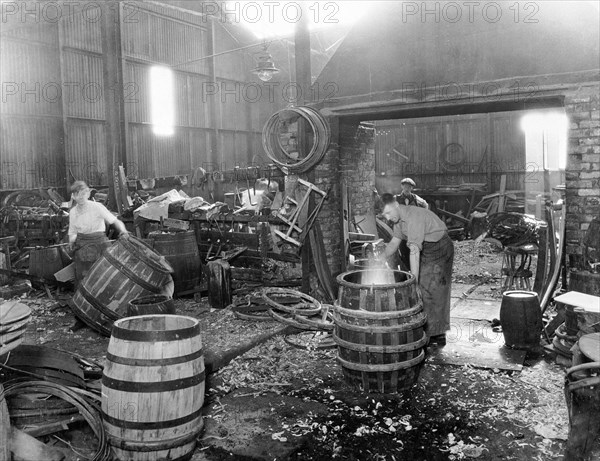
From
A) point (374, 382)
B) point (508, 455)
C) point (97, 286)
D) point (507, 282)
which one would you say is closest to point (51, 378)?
point (97, 286)

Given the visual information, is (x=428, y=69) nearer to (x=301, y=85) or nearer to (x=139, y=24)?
(x=301, y=85)

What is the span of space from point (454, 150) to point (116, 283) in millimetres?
15944

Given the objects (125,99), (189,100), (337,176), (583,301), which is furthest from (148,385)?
(189,100)

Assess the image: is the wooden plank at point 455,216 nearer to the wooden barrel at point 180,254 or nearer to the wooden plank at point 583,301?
the wooden barrel at point 180,254

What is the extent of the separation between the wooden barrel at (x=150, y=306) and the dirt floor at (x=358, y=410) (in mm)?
672

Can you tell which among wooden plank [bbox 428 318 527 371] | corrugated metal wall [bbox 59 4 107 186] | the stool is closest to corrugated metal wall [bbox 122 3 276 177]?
corrugated metal wall [bbox 59 4 107 186]

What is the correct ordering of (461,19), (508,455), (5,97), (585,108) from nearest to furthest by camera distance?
(508,455), (585,108), (461,19), (5,97)

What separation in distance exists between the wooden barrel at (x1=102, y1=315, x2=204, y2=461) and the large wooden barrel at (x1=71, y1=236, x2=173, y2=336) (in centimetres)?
251

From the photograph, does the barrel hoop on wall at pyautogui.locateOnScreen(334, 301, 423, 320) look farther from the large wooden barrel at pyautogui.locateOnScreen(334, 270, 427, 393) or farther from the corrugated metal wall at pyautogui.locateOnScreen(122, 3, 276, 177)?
the corrugated metal wall at pyautogui.locateOnScreen(122, 3, 276, 177)

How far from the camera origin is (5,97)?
1639 centimetres

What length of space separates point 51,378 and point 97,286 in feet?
6.27

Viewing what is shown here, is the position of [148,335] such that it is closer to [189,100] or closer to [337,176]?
[337,176]

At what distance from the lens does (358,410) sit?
4586 mm

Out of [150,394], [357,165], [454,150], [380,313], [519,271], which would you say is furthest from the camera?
[454,150]
